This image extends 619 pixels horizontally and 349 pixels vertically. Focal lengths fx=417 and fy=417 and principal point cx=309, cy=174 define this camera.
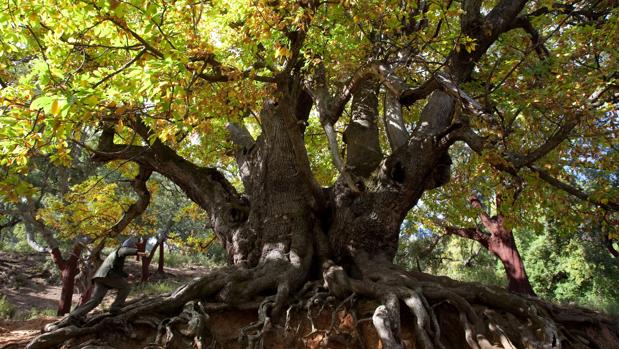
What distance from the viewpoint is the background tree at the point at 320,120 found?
468 centimetres

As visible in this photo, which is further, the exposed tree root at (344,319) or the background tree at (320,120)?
the exposed tree root at (344,319)

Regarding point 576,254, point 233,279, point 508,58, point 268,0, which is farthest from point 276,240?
point 576,254

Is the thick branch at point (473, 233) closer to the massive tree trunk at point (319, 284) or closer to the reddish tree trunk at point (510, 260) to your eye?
the reddish tree trunk at point (510, 260)

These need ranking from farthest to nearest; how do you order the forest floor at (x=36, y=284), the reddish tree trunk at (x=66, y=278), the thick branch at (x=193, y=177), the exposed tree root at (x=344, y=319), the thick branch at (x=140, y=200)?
the forest floor at (x=36, y=284)
the reddish tree trunk at (x=66, y=278)
the thick branch at (x=140, y=200)
the thick branch at (x=193, y=177)
the exposed tree root at (x=344, y=319)

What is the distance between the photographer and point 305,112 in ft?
33.8

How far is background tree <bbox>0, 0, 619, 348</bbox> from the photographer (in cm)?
468

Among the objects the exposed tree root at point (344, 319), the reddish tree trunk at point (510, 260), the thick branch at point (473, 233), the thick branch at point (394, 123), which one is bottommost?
the exposed tree root at point (344, 319)

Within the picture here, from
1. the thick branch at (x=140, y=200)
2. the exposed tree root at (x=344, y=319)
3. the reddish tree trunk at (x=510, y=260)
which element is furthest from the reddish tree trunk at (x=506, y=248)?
the thick branch at (x=140, y=200)

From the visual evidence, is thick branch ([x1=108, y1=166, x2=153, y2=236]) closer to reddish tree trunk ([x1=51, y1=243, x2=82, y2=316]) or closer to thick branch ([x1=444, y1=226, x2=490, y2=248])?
reddish tree trunk ([x1=51, y1=243, x2=82, y2=316])

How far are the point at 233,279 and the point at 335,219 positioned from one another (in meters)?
2.26

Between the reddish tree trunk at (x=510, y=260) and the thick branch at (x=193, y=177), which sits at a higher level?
the thick branch at (x=193, y=177)

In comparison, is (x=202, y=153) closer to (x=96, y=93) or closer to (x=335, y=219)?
(x=335, y=219)

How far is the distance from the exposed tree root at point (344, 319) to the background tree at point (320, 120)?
33mm

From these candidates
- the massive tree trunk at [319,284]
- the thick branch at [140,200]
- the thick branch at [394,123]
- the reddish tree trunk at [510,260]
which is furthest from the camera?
the reddish tree trunk at [510,260]
